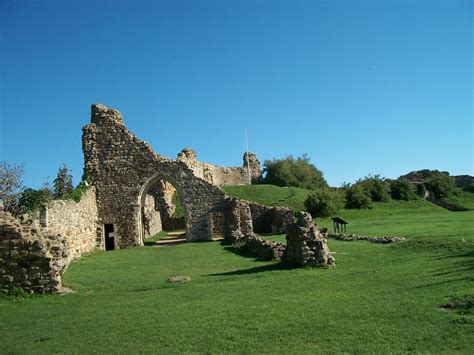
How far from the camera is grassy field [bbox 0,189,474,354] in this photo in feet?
23.6

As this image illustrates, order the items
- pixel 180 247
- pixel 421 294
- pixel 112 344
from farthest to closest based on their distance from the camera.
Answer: pixel 180 247 < pixel 421 294 < pixel 112 344

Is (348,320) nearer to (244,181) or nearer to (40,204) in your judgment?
(40,204)

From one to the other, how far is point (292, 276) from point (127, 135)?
19494 mm

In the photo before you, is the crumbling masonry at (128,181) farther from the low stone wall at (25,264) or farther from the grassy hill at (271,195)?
the low stone wall at (25,264)

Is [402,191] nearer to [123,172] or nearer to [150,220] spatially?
[150,220]

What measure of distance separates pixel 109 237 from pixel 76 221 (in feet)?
21.2

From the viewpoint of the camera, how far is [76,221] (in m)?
23.9

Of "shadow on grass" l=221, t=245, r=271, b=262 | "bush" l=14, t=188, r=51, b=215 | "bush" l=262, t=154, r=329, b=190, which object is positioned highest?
"bush" l=262, t=154, r=329, b=190

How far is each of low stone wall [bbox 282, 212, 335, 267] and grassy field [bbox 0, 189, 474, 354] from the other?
58 centimetres

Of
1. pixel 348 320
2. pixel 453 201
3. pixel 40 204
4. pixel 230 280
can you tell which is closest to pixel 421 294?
pixel 348 320

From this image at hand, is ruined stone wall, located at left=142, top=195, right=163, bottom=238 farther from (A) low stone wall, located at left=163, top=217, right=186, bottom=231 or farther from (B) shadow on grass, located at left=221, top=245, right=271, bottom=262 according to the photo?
(B) shadow on grass, located at left=221, top=245, right=271, bottom=262

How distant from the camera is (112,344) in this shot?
7.55 meters

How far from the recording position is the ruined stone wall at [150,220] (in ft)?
108

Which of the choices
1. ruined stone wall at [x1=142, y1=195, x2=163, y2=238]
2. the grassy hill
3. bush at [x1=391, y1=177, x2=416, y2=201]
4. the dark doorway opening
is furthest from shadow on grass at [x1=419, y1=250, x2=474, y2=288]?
bush at [x1=391, y1=177, x2=416, y2=201]
